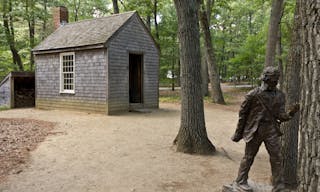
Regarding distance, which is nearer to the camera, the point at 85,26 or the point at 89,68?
the point at 89,68

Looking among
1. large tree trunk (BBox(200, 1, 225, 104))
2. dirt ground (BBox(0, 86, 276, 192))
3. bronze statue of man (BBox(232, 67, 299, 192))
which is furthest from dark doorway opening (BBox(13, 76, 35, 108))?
bronze statue of man (BBox(232, 67, 299, 192))

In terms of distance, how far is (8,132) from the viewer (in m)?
9.95

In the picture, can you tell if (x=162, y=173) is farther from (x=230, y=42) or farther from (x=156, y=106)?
(x=230, y=42)

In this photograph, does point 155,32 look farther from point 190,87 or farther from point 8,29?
point 190,87

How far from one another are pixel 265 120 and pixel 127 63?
39.6 ft

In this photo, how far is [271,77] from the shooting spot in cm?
407

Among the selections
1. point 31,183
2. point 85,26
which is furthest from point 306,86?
point 85,26

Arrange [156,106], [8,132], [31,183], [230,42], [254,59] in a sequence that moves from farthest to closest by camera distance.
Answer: [230,42] < [254,59] < [156,106] < [8,132] < [31,183]

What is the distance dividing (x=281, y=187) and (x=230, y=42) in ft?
120

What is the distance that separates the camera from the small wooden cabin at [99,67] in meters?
14.9

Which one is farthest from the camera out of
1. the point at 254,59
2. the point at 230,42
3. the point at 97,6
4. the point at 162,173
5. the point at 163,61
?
the point at 230,42

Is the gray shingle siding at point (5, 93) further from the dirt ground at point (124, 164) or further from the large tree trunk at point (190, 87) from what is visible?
the large tree trunk at point (190, 87)

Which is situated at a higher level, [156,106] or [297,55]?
[297,55]

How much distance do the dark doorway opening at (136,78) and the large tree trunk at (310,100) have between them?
15.0 metres
